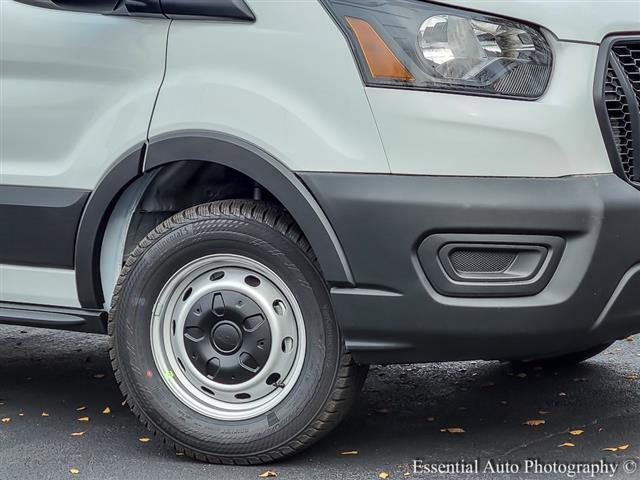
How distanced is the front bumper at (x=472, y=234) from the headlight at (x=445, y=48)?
30 centimetres

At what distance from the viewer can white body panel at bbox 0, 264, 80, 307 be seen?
3729 mm

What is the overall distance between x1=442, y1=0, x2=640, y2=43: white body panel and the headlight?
0.10ft

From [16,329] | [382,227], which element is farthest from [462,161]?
[16,329]

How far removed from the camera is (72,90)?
3.61 m

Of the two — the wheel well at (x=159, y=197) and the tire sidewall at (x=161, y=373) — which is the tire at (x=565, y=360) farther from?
the wheel well at (x=159, y=197)

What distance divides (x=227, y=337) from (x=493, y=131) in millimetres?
1101

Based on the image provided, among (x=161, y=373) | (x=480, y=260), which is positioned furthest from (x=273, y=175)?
(x=161, y=373)

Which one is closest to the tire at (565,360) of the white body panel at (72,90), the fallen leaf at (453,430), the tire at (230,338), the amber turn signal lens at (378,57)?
the fallen leaf at (453,430)

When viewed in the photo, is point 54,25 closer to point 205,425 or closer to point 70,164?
point 70,164

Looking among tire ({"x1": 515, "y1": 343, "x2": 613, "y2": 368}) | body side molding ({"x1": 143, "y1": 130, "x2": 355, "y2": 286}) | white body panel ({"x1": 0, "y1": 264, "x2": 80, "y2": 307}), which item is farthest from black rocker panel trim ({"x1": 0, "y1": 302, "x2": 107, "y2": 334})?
tire ({"x1": 515, "y1": 343, "x2": 613, "y2": 368})

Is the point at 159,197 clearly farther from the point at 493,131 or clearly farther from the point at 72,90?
the point at 493,131

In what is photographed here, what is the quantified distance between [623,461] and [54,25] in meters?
2.41

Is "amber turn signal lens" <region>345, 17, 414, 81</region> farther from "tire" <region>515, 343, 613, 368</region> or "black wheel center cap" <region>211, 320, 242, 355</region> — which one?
"tire" <region>515, 343, 613, 368</region>

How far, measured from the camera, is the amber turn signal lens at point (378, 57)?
10.5 ft
